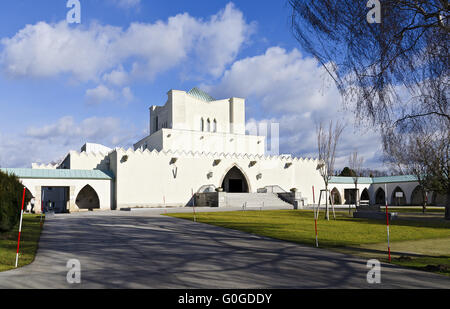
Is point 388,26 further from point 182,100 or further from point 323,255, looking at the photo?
point 182,100

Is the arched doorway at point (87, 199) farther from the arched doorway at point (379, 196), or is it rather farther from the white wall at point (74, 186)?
the arched doorway at point (379, 196)

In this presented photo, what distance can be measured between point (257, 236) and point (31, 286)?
8.41 metres

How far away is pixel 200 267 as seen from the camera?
7738 millimetres

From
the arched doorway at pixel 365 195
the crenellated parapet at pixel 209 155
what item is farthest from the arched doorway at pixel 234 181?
the arched doorway at pixel 365 195

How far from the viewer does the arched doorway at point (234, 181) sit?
45906 millimetres

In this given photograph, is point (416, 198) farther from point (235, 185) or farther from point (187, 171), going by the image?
point (187, 171)

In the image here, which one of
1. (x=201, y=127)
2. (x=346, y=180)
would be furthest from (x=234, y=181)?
(x=346, y=180)

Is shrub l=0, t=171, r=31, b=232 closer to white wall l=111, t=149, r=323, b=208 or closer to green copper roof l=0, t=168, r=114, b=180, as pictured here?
green copper roof l=0, t=168, r=114, b=180

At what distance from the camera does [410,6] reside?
27.0 feet

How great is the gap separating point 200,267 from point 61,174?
31010mm

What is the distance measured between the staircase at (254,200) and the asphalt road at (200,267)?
2534cm

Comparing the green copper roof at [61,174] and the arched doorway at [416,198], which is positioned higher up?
the green copper roof at [61,174]

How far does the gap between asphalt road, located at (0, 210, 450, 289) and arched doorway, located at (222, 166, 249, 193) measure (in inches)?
1330

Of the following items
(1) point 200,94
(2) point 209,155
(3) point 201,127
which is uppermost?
(1) point 200,94
